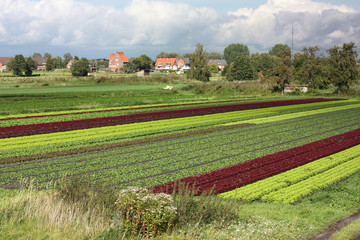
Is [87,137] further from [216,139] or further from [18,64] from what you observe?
[18,64]

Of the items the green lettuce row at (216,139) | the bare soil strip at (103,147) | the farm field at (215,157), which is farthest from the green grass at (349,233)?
the bare soil strip at (103,147)

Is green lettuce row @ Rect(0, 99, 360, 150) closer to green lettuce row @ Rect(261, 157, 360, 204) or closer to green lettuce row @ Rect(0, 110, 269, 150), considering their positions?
green lettuce row @ Rect(0, 110, 269, 150)

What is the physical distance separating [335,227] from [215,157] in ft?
34.1

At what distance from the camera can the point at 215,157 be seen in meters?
22.8

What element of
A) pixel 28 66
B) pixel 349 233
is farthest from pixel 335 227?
pixel 28 66

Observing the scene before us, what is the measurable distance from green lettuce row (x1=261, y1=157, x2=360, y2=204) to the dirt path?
230 cm

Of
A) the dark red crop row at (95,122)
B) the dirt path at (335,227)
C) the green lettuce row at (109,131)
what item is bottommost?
the dirt path at (335,227)

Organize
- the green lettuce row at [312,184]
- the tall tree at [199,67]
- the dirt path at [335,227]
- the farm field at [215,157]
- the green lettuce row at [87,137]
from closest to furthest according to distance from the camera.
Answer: the dirt path at [335,227] → the farm field at [215,157] → the green lettuce row at [312,184] → the green lettuce row at [87,137] → the tall tree at [199,67]

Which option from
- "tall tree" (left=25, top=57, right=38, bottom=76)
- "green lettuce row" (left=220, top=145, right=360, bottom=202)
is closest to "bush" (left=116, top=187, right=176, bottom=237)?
"green lettuce row" (left=220, top=145, right=360, bottom=202)

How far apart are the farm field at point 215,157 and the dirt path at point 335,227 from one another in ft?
0.68

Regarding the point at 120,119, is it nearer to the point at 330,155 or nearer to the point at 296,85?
the point at 330,155

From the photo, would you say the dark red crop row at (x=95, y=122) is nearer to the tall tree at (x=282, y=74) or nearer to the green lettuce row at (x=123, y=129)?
the green lettuce row at (x=123, y=129)

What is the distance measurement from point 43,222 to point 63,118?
93.4 ft

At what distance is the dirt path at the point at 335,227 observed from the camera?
40.1 ft
